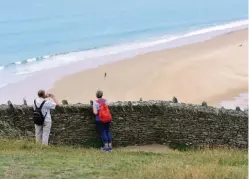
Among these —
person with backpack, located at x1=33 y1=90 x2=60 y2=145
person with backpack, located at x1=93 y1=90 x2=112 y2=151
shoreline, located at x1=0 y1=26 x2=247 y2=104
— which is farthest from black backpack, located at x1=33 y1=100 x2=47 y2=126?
shoreline, located at x1=0 y1=26 x2=247 y2=104

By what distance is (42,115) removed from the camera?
12195 millimetres

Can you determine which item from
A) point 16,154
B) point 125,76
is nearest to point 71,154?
point 16,154

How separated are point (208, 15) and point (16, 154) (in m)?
46.7

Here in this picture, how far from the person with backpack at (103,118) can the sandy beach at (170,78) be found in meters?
8.49

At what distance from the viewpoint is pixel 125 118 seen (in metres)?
14.0

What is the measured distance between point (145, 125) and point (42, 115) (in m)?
2.89

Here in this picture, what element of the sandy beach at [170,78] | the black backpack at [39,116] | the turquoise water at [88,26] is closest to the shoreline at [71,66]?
the sandy beach at [170,78]

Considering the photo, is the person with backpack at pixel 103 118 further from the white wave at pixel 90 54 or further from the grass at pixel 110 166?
the white wave at pixel 90 54

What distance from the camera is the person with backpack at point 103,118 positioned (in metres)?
12.7

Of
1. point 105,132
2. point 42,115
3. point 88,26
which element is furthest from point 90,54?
point 42,115

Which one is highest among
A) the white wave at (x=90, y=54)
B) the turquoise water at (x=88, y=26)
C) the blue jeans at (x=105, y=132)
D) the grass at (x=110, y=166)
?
the turquoise water at (x=88, y=26)

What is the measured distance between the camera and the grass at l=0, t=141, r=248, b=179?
7758mm

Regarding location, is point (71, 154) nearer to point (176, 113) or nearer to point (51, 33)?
point (176, 113)

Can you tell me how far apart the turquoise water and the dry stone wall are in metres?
20.1
